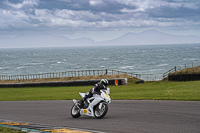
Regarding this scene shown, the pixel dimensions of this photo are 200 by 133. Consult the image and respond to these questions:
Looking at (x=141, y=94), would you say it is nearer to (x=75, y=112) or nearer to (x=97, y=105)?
(x=75, y=112)

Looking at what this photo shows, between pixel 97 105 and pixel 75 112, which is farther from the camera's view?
pixel 75 112

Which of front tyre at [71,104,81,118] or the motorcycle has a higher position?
the motorcycle

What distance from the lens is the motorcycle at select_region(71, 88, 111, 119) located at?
1032 cm

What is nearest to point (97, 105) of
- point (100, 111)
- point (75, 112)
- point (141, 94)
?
point (100, 111)

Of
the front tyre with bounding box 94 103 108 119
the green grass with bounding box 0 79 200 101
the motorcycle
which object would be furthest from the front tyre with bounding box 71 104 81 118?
the green grass with bounding box 0 79 200 101

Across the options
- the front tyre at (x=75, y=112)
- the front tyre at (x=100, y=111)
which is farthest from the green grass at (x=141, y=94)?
the front tyre at (x=100, y=111)

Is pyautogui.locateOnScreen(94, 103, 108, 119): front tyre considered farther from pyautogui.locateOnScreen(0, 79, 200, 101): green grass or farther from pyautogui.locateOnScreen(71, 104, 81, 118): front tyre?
pyautogui.locateOnScreen(0, 79, 200, 101): green grass

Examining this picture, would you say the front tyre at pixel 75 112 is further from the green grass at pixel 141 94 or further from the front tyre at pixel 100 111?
the green grass at pixel 141 94

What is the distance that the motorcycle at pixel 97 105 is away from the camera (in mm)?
10320

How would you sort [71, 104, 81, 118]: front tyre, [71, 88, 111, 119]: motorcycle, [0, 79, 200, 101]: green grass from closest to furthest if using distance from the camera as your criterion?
1. [71, 88, 111, 119]: motorcycle
2. [71, 104, 81, 118]: front tyre
3. [0, 79, 200, 101]: green grass

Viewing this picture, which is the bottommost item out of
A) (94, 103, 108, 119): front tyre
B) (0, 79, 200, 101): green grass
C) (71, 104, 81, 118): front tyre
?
(0, 79, 200, 101): green grass

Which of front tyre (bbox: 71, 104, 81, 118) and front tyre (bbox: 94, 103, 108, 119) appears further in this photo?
front tyre (bbox: 71, 104, 81, 118)

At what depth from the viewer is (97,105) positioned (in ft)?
35.2

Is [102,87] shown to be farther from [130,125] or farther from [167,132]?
[167,132]
